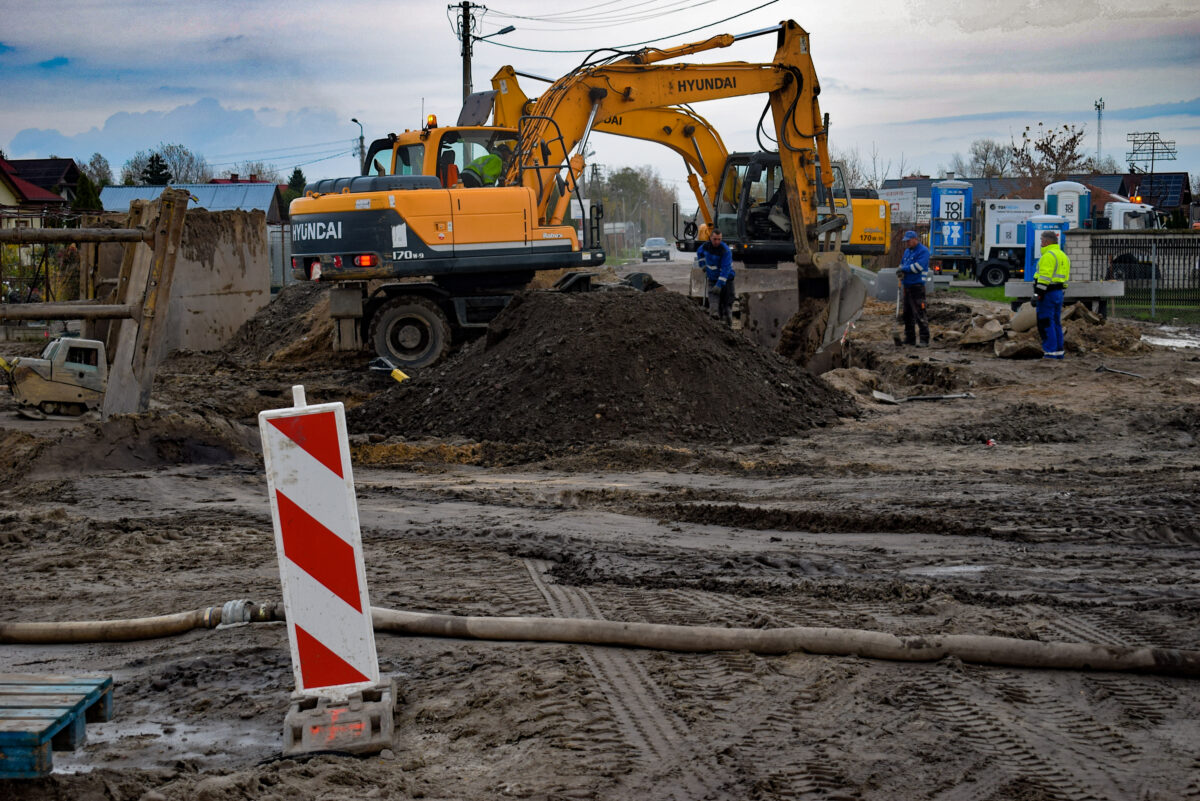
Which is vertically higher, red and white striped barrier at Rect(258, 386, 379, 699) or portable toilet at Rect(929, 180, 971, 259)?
portable toilet at Rect(929, 180, 971, 259)

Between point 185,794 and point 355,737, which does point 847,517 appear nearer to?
point 355,737

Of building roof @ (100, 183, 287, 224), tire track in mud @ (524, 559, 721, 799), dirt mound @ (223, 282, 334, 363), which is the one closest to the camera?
tire track in mud @ (524, 559, 721, 799)

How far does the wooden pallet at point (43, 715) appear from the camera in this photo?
2.96 m

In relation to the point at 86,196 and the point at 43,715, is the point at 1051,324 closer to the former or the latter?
the point at 43,715

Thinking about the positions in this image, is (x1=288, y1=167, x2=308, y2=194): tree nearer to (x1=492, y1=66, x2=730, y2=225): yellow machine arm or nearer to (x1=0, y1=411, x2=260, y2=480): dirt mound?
(x1=492, y1=66, x2=730, y2=225): yellow machine arm

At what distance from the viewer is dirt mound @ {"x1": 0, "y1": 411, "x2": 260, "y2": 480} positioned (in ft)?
27.1

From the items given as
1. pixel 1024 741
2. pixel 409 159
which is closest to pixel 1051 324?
pixel 409 159

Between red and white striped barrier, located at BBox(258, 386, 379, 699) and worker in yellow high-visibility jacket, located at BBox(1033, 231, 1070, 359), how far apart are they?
13537 millimetres

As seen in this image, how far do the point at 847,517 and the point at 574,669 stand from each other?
10.4ft

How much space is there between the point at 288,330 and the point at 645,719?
16915 mm

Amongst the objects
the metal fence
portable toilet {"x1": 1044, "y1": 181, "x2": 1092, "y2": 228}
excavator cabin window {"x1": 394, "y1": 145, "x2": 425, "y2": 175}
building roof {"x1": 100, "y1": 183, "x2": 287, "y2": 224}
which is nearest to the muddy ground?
excavator cabin window {"x1": 394, "y1": 145, "x2": 425, "y2": 175}

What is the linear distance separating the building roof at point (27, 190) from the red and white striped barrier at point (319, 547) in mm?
55698

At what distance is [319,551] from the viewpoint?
11.7ft

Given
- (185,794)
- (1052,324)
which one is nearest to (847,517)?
(185,794)
